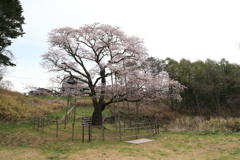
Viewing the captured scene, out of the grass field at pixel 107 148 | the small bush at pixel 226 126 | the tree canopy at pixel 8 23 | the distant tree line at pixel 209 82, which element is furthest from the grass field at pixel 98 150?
the distant tree line at pixel 209 82

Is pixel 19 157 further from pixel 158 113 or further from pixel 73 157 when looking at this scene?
pixel 158 113

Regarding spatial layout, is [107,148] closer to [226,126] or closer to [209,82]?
[226,126]

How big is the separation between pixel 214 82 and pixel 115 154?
24.8m

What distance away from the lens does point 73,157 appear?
663 cm

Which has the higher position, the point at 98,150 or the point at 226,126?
the point at 226,126

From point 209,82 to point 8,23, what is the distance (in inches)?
1059

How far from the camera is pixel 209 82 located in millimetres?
26719

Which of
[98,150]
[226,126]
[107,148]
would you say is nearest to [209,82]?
[226,126]

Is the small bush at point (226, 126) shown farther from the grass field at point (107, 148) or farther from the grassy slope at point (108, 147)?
the grass field at point (107, 148)

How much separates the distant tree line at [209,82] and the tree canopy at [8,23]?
18403 millimetres

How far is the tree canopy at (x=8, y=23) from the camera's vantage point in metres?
14.8

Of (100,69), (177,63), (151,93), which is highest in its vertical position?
(177,63)

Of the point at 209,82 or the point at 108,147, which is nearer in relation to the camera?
the point at 108,147

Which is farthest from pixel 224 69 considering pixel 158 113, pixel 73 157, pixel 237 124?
pixel 73 157
